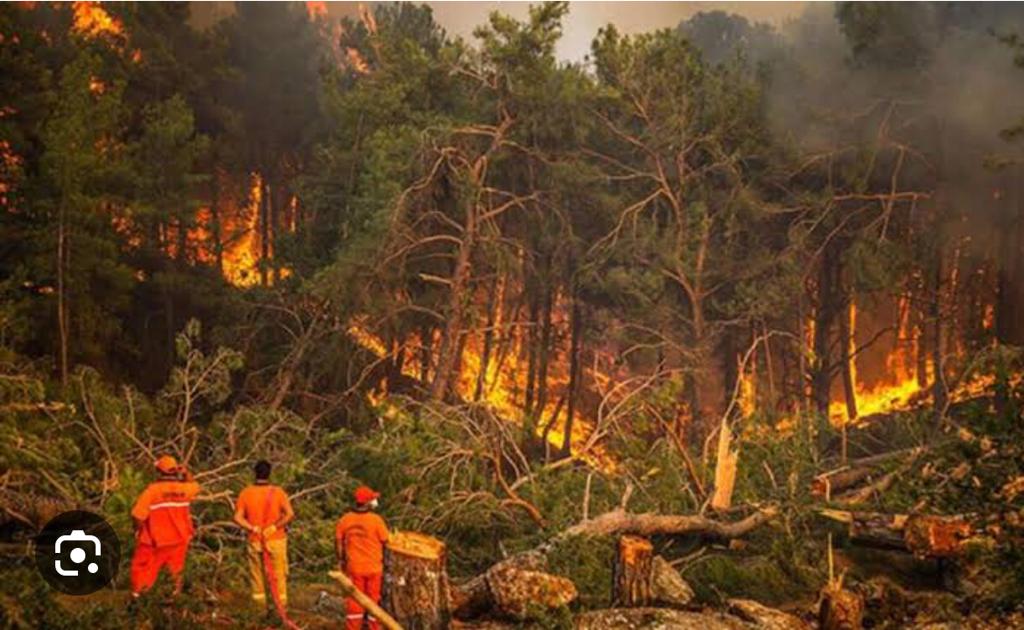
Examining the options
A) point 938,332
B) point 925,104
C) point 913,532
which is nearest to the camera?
point 913,532

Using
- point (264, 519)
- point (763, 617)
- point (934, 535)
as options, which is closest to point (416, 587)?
point (264, 519)

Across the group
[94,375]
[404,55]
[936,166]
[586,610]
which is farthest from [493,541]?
[936,166]

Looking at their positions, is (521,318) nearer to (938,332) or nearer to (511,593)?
(938,332)

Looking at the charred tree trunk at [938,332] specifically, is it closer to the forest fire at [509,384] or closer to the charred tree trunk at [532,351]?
the forest fire at [509,384]

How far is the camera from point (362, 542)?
287 inches

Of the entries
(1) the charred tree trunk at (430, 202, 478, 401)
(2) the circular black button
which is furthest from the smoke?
(2) the circular black button

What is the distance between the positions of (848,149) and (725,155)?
121 inches

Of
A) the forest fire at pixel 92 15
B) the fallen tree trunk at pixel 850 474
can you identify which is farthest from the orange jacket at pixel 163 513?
the forest fire at pixel 92 15

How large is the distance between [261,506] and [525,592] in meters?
2.46

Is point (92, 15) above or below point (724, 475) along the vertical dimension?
above

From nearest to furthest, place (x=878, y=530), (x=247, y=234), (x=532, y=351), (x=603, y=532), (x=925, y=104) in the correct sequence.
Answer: (x=603, y=532) < (x=878, y=530) < (x=925, y=104) < (x=532, y=351) < (x=247, y=234)

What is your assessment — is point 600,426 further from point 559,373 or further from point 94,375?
point 559,373

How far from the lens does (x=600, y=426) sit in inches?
479

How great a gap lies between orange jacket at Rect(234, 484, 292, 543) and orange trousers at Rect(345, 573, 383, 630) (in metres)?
0.88
